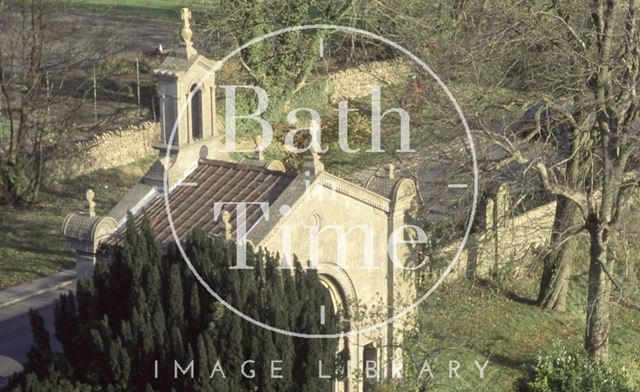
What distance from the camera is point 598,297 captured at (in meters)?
21.3

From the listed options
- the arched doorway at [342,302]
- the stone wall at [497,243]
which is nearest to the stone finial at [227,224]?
the arched doorway at [342,302]

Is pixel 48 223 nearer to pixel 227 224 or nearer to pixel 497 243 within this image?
pixel 497 243

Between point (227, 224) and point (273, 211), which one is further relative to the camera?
point (273, 211)

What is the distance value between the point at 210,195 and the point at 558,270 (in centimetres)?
999

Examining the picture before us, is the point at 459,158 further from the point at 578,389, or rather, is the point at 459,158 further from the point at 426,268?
the point at 578,389

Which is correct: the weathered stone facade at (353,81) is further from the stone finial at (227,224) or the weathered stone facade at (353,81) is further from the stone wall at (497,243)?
the stone finial at (227,224)

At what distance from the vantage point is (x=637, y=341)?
24.8 metres

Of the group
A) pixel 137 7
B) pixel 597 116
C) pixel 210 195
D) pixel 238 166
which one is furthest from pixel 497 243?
pixel 137 7

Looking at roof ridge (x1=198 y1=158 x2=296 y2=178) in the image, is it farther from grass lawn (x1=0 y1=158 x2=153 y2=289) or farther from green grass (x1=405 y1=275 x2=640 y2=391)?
grass lawn (x1=0 y1=158 x2=153 y2=289)

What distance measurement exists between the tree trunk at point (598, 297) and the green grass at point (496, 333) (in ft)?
2.76

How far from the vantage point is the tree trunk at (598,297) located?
2127cm

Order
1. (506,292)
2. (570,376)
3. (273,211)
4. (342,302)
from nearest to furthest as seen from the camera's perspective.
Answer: (273,211) < (342,302) < (570,376) < (506,292)

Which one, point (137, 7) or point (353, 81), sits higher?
point (137, 7)

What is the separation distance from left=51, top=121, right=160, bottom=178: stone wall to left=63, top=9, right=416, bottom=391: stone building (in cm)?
1483
